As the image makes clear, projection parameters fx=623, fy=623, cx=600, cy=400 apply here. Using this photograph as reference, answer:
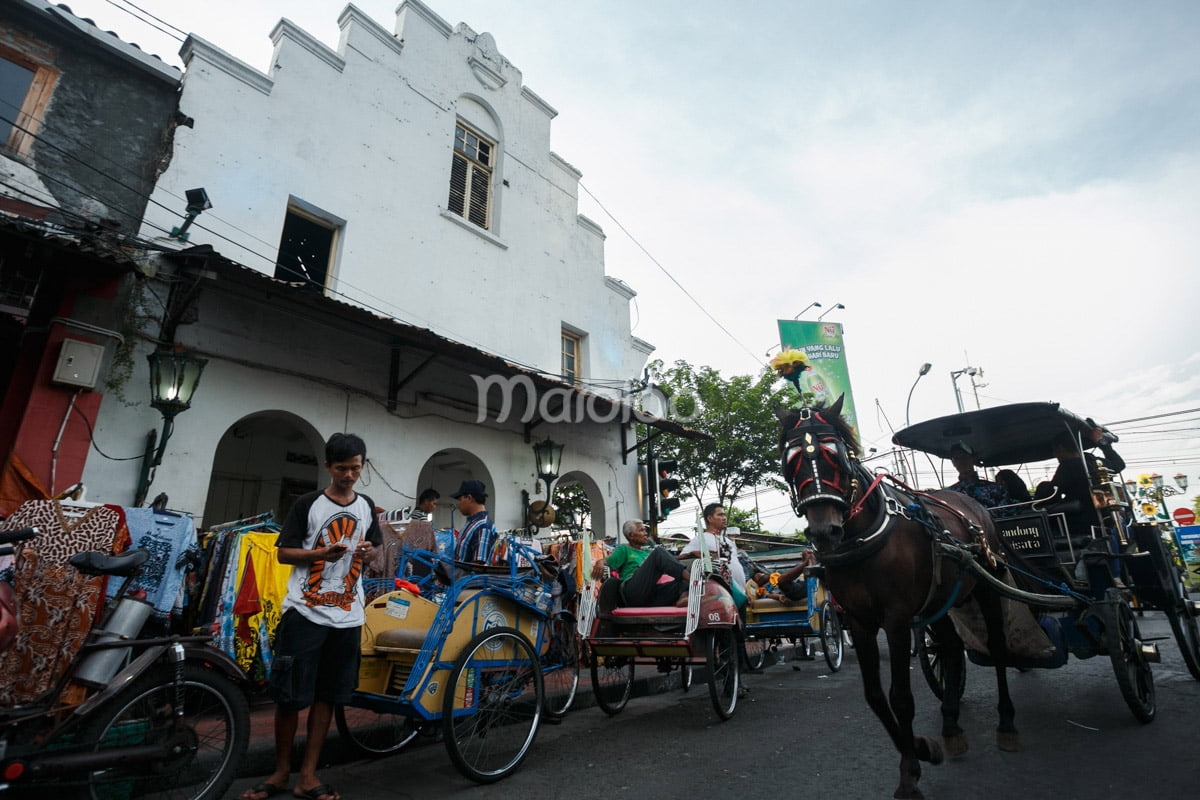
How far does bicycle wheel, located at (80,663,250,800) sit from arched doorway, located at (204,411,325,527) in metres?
7.55

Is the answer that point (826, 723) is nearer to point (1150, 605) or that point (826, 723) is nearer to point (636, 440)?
point (1150, 605)

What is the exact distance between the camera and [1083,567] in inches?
202

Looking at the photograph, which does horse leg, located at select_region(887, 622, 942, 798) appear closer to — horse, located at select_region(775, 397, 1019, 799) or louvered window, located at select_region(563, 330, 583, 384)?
horse, located at select_region(775, 397, 1019, 799)

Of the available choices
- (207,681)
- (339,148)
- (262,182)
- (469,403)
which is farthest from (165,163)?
(207,681)

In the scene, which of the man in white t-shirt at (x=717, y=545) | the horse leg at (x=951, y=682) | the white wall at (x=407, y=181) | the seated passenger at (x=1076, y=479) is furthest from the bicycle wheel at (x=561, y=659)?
the white wall at (x=407, y=181)

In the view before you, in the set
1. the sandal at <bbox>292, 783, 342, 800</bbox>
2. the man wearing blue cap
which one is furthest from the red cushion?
the sandal at <bbox>292, 783, 342, 800</bbox>

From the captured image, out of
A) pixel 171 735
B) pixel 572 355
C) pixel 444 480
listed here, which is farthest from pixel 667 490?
pixel 171 735

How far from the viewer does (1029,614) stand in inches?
188

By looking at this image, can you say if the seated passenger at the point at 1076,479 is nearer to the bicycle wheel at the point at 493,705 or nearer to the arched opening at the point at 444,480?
the bicycle wheel at the point at 493,705

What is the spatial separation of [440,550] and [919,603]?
5488mm

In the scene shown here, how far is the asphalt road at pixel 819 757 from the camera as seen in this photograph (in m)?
3.51

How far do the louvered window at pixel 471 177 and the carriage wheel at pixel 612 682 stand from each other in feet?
28.5

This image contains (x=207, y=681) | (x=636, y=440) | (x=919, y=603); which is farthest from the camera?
(x=636, y=440)

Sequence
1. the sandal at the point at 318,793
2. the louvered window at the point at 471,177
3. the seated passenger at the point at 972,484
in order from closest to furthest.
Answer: the sandal at the point at 318,793, the seated passenger at the point at 972,484, the louvered window at the point at 471,177
